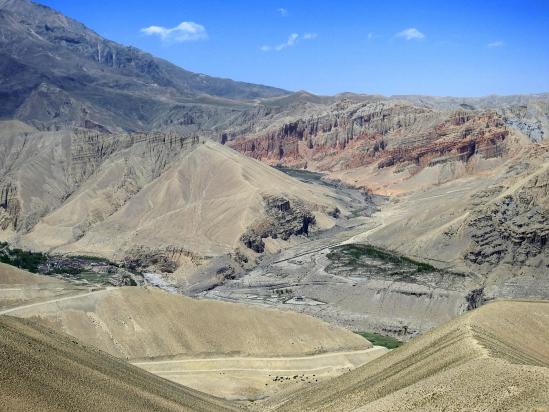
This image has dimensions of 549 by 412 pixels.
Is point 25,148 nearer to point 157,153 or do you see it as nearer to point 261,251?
point 157,153

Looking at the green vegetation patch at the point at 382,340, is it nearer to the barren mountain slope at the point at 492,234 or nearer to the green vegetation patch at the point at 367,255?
the barren mountain slope at the point at 492,234

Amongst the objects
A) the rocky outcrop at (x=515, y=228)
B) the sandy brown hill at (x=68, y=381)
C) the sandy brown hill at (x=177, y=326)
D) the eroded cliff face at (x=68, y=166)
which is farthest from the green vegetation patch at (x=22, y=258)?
the rocky outcrop at (x=515, y=228)

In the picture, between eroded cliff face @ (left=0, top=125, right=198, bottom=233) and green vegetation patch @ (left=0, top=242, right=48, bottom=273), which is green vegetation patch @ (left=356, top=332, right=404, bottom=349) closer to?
green vegetation patch @ (left=0, top=242, right=48, bottom=273)

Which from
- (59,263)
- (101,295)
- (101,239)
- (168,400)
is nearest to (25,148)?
(101,239)

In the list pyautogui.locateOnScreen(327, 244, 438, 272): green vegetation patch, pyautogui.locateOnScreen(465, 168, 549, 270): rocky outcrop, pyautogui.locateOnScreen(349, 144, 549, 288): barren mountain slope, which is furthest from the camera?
pyautogui.locateOnScreen(327, 244, 438, 272): green vegetation patch

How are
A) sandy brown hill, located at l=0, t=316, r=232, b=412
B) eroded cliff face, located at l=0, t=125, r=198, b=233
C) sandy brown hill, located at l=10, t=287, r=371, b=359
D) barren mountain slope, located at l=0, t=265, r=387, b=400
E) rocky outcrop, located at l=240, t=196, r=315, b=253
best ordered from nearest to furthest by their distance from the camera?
sandy brown hill, located at l=0, t=316, r=232, b=412 < barren mountain slope, located at l=0, t=265, r=387, b=400 < sandy brown hill, located at l=10, t=287, r=371, b=359 < rocky outcrop, located at l=240, t=196, r=315, b=253 < eroded cliff face, located at l=0, t=125, r=198, b=233

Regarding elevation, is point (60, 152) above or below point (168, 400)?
above

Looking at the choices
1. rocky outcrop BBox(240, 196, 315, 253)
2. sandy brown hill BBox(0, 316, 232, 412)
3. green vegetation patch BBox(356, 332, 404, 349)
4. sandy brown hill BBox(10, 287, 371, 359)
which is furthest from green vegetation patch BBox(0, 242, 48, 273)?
sandy brown hill BBox(0, 316, 232, 412)
